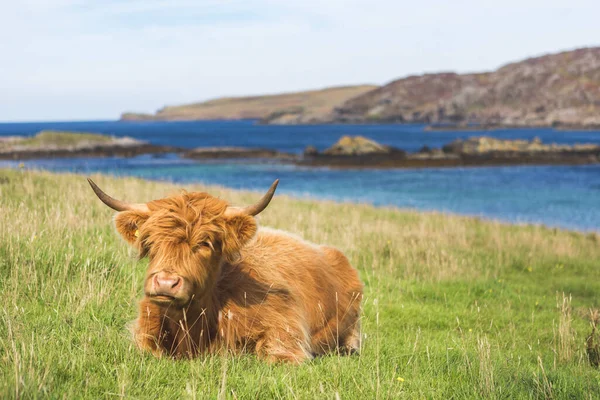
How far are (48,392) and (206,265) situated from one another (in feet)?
4.67

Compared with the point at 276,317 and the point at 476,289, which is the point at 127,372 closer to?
the point at 276,317

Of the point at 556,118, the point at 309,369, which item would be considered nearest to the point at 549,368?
the point at 309,369

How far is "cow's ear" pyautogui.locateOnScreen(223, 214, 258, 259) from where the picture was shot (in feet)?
15.5

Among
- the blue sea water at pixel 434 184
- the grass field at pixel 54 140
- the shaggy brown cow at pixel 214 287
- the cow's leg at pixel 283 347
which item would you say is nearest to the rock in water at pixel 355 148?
the blue sea water at pixel 434 184

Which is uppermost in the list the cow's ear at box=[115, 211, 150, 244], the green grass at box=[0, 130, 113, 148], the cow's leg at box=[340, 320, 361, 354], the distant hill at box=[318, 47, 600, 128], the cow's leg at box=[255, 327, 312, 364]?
the distant hill at box=[318, 47, 600, 128]

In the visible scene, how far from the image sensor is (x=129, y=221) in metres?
4.77

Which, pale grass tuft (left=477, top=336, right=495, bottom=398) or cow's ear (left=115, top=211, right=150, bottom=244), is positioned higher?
cow's ear (left=115, top=211, right=150, bottom=244)

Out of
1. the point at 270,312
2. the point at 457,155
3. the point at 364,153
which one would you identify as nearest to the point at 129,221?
the point at 270,312

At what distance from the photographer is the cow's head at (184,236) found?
4.26 meters

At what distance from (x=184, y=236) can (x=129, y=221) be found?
57 centimetres

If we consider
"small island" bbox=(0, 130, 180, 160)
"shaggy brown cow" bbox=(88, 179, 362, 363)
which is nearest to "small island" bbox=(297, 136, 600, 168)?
"small island" bbox=(0, 130, 180, 160)

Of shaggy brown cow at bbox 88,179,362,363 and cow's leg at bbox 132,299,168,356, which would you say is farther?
cow's leg at bbox 132,299,168,356

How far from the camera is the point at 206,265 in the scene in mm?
4578

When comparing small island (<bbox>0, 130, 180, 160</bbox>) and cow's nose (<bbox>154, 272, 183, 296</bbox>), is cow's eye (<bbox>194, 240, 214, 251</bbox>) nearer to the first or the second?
cow's nose (<bbox>154, 272, 183, 296</bbox>)
